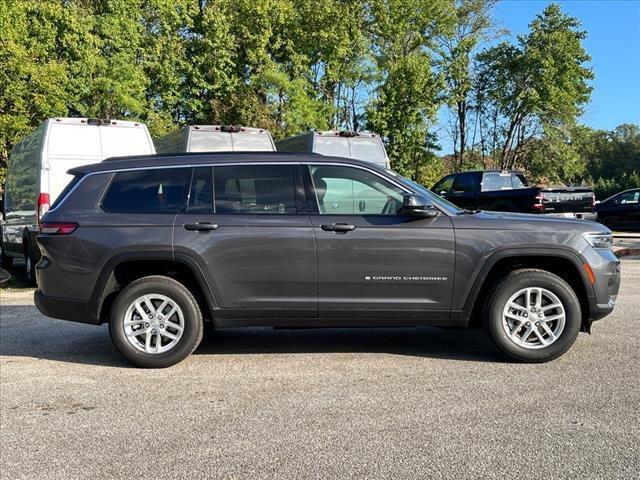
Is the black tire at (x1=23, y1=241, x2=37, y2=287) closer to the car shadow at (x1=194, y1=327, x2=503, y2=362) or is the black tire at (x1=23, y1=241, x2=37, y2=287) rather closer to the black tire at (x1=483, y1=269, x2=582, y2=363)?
the car shadow at (x1=194, y1=327, x2=503, y2=362)

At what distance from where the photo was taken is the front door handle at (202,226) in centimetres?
521

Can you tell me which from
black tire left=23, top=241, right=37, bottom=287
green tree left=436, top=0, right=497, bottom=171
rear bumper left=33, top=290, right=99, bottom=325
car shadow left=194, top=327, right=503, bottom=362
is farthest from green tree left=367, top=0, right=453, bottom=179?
rear bumper left=33, top=290, right=99, bottom=325

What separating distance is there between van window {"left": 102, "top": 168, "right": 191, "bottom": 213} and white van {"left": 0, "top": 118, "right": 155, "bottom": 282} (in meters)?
4.43

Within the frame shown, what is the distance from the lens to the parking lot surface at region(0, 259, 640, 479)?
11.2 feet

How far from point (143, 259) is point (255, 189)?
3.79 feet

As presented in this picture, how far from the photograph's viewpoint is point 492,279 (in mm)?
5320

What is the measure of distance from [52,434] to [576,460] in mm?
3260

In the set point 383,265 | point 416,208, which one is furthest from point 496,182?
point 383,265

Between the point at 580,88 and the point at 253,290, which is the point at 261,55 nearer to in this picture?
the point at 580,88

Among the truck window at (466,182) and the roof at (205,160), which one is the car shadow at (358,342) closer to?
the roof at (205,160)

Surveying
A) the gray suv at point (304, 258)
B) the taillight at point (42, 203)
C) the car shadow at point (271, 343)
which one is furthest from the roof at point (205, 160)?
the taillight at point (42, 203)

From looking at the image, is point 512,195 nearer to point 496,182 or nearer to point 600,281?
point 496,182

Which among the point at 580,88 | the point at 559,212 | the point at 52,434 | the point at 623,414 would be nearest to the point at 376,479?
the point at 623,414

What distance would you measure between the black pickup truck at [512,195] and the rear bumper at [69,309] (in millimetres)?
12766
